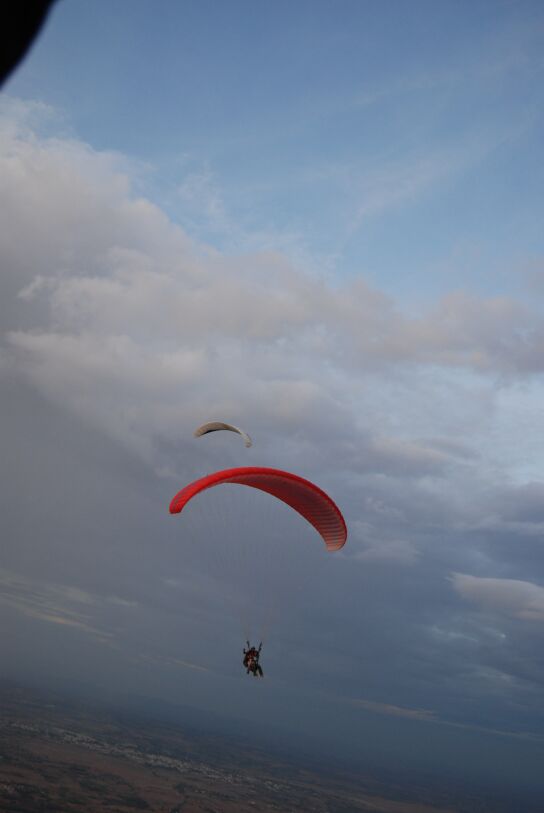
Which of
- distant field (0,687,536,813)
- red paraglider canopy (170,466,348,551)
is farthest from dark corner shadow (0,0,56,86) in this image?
distant field (0,687,536,813)

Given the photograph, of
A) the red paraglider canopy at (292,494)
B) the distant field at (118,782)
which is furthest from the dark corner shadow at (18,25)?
the distant field at (118,782)

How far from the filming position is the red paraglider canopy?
87.6ft

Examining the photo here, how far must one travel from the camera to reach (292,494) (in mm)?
29406

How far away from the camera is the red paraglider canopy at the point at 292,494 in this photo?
87.6 ft

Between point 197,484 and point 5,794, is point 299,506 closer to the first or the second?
point 197,484

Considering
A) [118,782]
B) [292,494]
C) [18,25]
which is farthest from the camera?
[118,782]

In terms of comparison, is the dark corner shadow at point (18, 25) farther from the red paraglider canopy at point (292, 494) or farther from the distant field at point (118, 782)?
the distant field at point (118, 782)

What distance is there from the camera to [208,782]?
160 m

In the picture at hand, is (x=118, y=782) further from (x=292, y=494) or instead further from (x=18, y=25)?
(x=18, y=25)

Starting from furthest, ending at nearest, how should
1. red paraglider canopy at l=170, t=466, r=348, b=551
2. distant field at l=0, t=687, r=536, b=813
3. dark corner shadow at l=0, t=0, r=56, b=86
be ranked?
distant field at l=0, t=687, r=536, b=813, red paraglider canopy at l=170, t=466, r=348, b=551, dark corner shadow at l=0, t=0, r=56, b=86

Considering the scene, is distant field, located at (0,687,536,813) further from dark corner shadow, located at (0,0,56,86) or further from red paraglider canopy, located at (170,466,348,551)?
dark corner shadow, located at (0,0,56,86)

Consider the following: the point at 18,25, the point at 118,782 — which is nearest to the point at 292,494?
the point at 18,25

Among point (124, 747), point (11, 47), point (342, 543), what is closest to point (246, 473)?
point (342, 543)

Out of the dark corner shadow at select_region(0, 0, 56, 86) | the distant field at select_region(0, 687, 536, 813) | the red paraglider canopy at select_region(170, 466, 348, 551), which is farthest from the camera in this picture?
the distant field at select_region(0, 687, 536, 813)
